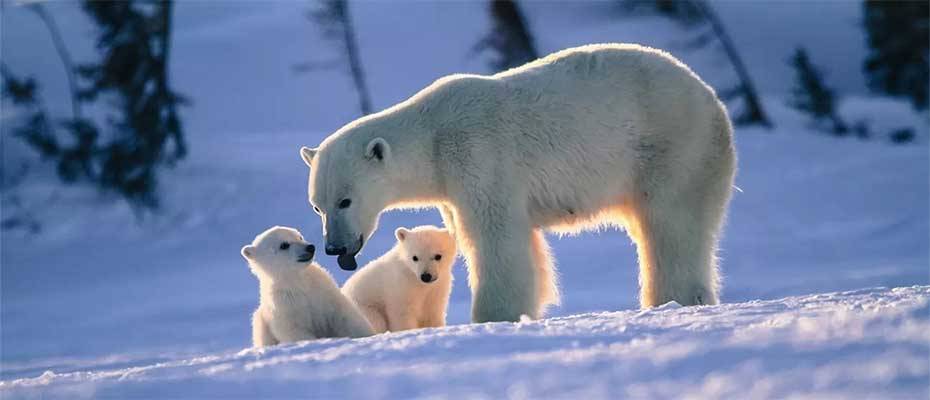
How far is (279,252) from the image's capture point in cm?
565

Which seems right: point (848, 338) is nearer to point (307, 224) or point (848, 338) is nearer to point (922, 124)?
point (307, 224)

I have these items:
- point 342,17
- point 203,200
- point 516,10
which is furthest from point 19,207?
point 516,10

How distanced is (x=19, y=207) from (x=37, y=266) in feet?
5.83

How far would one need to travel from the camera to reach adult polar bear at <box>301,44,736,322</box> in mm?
5246

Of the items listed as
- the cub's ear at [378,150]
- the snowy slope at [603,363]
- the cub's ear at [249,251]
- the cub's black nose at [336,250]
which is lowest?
the snowy slope at [603,363]

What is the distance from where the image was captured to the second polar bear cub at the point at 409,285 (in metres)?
6.17

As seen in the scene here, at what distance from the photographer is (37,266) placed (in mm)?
16391

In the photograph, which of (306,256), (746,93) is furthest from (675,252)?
(746,93)

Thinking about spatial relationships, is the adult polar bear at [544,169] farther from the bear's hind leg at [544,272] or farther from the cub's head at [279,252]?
the cub's head at [279,252]

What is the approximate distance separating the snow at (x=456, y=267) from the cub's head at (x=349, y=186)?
0.74m

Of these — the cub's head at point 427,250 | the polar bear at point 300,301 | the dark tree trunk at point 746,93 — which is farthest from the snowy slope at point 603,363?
the dark tree trunk at point 746,93

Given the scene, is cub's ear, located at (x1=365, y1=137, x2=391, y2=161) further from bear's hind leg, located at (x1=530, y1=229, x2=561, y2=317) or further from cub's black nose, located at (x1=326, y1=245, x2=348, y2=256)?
bear's hind leg, located at (x1=530, y1=229, x2=561, y2=317)

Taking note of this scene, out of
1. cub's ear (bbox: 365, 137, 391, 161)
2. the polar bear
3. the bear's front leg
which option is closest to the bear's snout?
the polar bear

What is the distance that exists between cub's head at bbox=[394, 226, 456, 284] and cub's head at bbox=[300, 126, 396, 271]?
2.43ft
